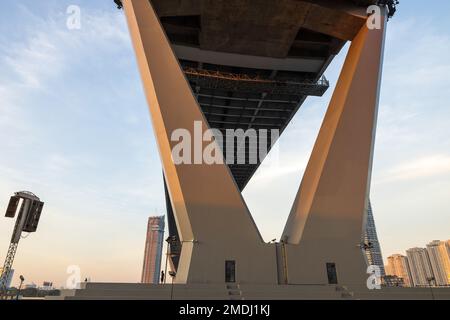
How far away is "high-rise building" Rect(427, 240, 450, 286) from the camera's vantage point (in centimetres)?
6249

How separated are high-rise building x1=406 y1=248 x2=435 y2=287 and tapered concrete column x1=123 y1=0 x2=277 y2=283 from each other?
72.7 meters

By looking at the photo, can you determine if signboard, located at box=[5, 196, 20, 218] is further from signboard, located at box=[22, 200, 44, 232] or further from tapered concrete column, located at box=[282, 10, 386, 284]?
tapered concrete column, located at box=[282, 10, 386, 284]

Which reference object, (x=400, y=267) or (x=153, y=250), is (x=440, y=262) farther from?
(x=153, y=250)

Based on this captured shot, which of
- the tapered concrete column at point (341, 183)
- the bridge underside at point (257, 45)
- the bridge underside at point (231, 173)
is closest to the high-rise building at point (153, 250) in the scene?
the bridge underside at point (257, 45)

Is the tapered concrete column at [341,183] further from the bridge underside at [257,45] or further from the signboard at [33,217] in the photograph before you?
the signboard at [33,217]

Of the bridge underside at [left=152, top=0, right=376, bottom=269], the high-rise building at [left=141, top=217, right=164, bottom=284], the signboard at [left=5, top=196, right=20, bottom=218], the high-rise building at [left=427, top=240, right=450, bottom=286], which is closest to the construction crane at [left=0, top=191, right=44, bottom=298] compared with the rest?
the signboard at [left=5, top=196, right=20, bottom=218]

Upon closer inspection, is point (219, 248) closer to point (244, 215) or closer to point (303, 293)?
point (244, 215)

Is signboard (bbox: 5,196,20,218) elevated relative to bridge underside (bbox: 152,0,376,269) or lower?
lower

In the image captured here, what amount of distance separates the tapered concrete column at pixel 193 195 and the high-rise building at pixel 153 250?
116 meters

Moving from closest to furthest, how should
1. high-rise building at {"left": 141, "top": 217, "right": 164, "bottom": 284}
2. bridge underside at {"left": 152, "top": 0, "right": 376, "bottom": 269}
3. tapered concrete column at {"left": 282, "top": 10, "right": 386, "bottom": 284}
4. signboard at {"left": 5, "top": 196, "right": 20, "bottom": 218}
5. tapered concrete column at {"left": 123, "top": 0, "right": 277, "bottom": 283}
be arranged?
tapered concrete column at {"left": 123, "top": 0, "right": 277, "bottom": 283} < tapered concrete column at {"left": 282, "top": 10, "right": 386, "bottom": 284} < bridge underside at {"left": 152, "top": 0, "right": 376, "bottom": 269} < signboard at {"left": 5, "top": 196, "right": 20, "bottom": 218} < high-rise building at {"left": 141, "top": 217, "right": 164, "bottom": 284}
